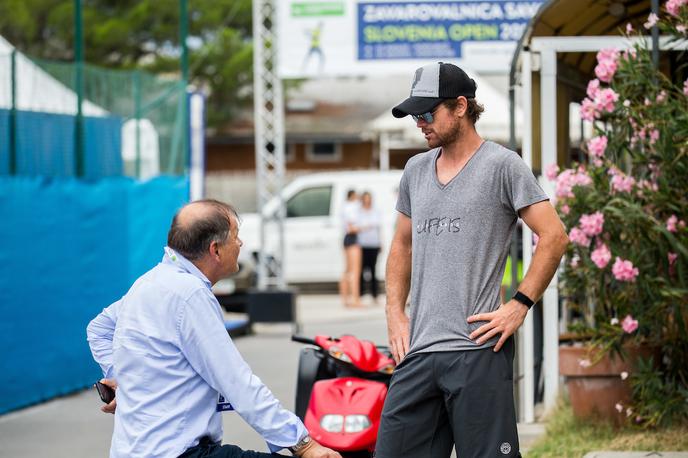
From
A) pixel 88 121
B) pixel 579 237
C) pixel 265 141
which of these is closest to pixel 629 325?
pixel 579 237

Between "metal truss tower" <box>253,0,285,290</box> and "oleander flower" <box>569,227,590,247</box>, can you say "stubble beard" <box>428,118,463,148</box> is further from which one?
"metal truss tower" <box>253,0,285,290</box>

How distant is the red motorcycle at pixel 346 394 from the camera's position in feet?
16.9

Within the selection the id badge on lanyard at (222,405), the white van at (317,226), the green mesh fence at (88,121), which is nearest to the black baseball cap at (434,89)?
the id badge on lanyard at (222,405)

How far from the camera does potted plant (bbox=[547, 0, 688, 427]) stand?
6457mm

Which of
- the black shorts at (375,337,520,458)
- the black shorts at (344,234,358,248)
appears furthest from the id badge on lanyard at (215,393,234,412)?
Result: the black shorts at (344,234,358,248)

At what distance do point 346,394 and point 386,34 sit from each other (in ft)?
37.2

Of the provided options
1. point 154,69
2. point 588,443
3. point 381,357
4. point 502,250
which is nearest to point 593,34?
point 588,443

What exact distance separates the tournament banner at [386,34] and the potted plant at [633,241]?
8.83 metres

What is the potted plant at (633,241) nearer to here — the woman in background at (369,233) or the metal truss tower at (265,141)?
the metal truss tower at (265,141)

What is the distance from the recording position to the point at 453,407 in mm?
4188

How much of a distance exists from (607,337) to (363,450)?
91.3 inches

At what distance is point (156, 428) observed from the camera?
11.7 feet

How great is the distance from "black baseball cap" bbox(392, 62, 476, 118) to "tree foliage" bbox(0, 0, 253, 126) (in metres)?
32.9

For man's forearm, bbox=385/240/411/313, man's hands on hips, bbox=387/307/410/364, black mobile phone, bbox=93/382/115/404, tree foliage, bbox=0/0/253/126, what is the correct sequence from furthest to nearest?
1. tree foliage, bbox=0/0/253/126
2. man's forearm, bbox=385/240/411/313
3. man's hands on hips, bbox=387/307/410/364
4. black mobile phone, bbox=93/382/115/404
